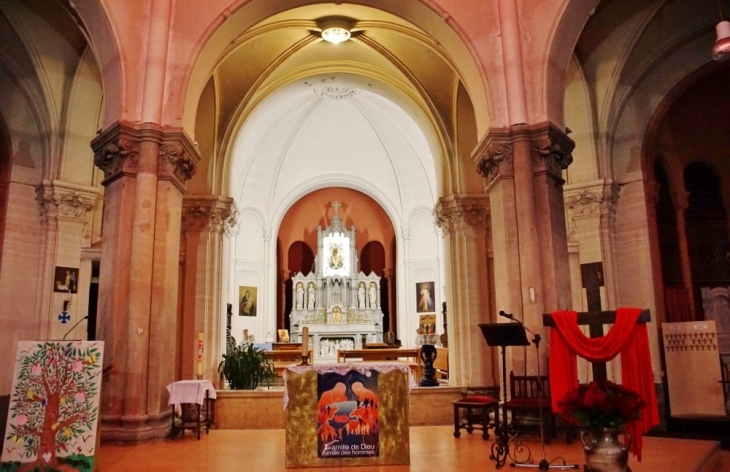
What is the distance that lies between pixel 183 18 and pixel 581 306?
8385 millimetres

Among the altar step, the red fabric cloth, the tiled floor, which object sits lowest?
the altar step

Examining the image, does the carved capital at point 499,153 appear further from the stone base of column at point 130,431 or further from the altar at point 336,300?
the altar at point 336,300

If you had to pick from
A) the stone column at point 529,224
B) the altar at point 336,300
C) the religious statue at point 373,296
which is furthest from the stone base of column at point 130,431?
the religious statue at point 373,296

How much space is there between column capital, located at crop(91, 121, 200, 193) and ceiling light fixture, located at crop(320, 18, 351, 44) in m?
5.12

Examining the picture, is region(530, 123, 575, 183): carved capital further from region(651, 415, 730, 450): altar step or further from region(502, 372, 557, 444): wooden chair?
region(651, 415, 730, 450): altar step

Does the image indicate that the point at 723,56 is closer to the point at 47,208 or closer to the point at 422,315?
the point at 47,208

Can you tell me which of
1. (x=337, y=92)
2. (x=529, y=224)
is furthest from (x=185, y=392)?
(x=337, y=92)

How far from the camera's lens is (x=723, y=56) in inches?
295

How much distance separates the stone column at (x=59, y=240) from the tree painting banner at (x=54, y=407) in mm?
5653

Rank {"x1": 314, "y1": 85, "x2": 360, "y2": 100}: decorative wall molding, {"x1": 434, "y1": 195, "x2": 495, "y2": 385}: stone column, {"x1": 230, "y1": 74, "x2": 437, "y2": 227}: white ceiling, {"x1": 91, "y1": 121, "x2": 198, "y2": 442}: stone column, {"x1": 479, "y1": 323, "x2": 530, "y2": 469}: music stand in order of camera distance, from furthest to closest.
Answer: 1. {"x1": 230, "y1": 74, "x2": 437, "y2": 227}: white ceiling
2. {"x1": 314, "y1": 85, "x2": 360, "y2": 100}: decorative wall molding
3. {"x1": 434, "y1": 195, "x2": 495, "y2": 385}: stone column
4. {"x1": 91, "y1": 121, "x2": 198, "y2": 442}: stone column
5. {"x1": 479, "y1": 323, "x2": 530, "y2": 469}: music stand

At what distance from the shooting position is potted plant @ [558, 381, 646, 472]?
5230mm

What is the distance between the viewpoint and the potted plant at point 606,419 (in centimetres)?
523

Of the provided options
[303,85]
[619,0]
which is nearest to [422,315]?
[303,85]

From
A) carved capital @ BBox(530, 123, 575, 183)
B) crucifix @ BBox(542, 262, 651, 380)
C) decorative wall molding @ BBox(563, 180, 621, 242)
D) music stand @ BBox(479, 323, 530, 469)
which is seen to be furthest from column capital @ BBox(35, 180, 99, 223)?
decorative wall molding @ BBox(563, 180, 621, 242)
